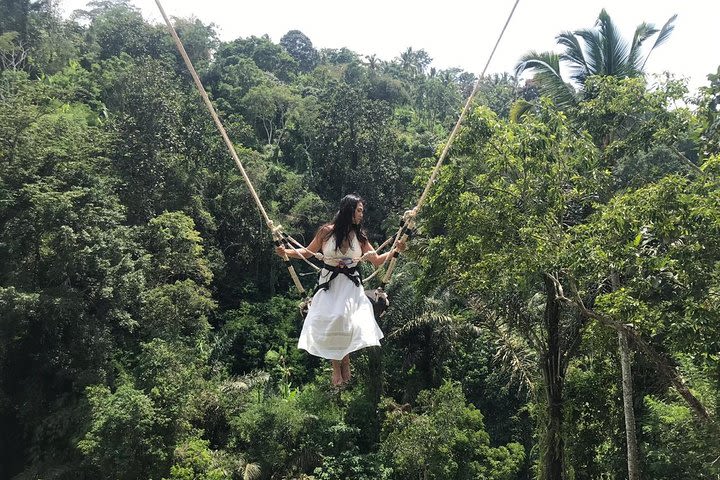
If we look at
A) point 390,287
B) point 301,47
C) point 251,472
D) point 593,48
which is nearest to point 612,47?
point 593,48

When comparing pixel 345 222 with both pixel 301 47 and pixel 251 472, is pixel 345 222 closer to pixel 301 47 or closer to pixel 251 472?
pixel 251 472

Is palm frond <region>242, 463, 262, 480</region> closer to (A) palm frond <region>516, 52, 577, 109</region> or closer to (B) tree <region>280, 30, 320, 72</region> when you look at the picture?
(A) palm frond <region>516, 52, 577, 109</region>

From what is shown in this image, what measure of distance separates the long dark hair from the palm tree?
7006 mm

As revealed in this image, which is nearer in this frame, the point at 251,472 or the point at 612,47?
the point at 612,47

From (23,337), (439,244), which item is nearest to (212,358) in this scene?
(23,337)

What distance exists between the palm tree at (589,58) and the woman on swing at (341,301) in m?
7.03

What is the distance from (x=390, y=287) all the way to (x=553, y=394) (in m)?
6.71

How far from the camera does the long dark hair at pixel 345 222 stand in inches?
126

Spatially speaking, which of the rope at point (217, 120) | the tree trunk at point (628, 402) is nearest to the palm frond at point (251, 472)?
the tree trunk at point (628, 402)

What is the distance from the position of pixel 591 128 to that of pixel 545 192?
101 centimetres

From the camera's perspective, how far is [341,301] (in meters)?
3.23

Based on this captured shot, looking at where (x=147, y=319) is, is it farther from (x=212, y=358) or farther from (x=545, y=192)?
(x=545, y=192)

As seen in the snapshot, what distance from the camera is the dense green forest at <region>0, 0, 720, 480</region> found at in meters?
5.91

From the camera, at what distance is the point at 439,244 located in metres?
7.55
